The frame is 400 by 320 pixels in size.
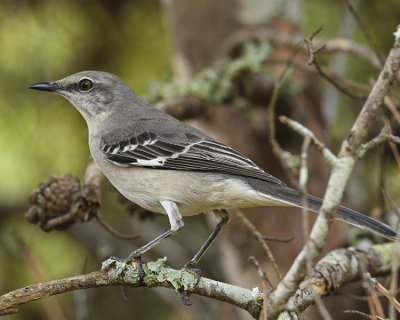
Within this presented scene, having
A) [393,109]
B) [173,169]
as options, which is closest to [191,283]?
[173,169]

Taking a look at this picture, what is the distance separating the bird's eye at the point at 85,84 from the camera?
439 centimetres

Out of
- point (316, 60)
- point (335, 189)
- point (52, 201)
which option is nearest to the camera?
point (335, 189)

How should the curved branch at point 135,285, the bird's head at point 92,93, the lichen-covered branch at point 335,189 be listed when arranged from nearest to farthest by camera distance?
1. the lichen-covered branch at point 335,189
2. the curved branch at point 135,285
3. the bird's head at point 92,93

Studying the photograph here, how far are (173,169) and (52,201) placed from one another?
2.73 ft

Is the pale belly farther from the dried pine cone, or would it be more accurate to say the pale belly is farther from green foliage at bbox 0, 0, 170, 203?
green foliage at bbox 0, 0, 170, 203

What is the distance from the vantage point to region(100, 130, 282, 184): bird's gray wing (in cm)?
369

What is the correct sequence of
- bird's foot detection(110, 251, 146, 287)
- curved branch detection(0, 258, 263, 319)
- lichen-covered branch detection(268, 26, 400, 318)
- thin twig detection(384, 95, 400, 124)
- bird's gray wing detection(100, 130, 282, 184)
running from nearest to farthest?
1. lichen-covered branch detection(268, 26, 400, 318)
2. curved branch detection(0, 258, 263, 319)
3. bird's foot detection(110, 251, 146, 287)
4. thin twig detection(384, 95, 400, 124)
5. bird's gray wing detection(100, 130, 282, 184)

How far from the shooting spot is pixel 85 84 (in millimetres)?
4406

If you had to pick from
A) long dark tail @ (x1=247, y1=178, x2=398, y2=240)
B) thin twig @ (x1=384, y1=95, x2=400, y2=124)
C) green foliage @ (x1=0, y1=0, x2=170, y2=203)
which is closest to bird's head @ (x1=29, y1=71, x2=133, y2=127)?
green foliage @ (x1=0, y1=0, x2=170, y2=203)

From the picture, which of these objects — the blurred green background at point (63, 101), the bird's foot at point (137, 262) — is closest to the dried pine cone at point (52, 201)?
the bird's foot at point (137, 262)

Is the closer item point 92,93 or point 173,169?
point 173,169

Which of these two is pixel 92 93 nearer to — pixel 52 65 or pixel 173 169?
pixel 173 169

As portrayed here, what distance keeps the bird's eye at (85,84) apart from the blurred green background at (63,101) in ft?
4.13

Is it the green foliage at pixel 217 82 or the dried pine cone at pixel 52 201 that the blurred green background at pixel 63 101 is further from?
the dried pine cone at pixel 52 201
